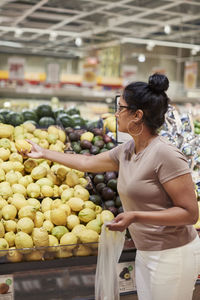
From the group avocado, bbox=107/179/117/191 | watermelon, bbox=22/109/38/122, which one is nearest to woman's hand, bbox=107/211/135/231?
avocado, bbox=107/179/117/191

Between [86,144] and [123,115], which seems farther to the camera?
[86,144]

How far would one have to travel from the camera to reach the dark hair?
166cm

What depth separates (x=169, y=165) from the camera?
1.59 meters

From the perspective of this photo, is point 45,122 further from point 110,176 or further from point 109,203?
point 109,203

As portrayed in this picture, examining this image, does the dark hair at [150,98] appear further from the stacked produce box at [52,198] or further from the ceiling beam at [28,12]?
the ceiling beam at [28,12]

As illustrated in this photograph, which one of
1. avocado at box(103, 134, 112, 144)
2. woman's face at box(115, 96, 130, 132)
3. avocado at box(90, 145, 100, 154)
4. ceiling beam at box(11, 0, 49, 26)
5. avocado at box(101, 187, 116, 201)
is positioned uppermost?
ceiling beam at box(11, 0, 49, 26)

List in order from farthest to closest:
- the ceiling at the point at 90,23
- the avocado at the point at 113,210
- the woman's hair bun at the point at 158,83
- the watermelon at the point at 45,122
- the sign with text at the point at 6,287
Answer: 1. the ceiling at the point at 90,23
2. the watermelon at the point at 45,122
3. the avocado at the point at 113,210
4. the sign with text at the point at 6,287
5. the woman's hair bun at the point at 158,83

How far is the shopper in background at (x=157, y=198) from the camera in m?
1.57

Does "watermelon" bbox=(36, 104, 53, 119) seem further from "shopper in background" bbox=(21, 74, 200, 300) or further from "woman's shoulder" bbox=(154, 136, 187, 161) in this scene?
"woman's shoulder" bbox=(154, 136, 187, 161)

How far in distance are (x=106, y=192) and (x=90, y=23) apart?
8.20 m

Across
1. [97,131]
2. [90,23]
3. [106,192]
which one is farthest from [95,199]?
[90,23]

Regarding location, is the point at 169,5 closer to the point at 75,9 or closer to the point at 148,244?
the point at 75,9

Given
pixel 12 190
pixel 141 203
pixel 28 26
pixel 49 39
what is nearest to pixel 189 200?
→ pixel 141 203

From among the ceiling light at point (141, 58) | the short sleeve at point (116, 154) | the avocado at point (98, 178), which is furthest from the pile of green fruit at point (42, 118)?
the ceiling light at point (141, 58)
